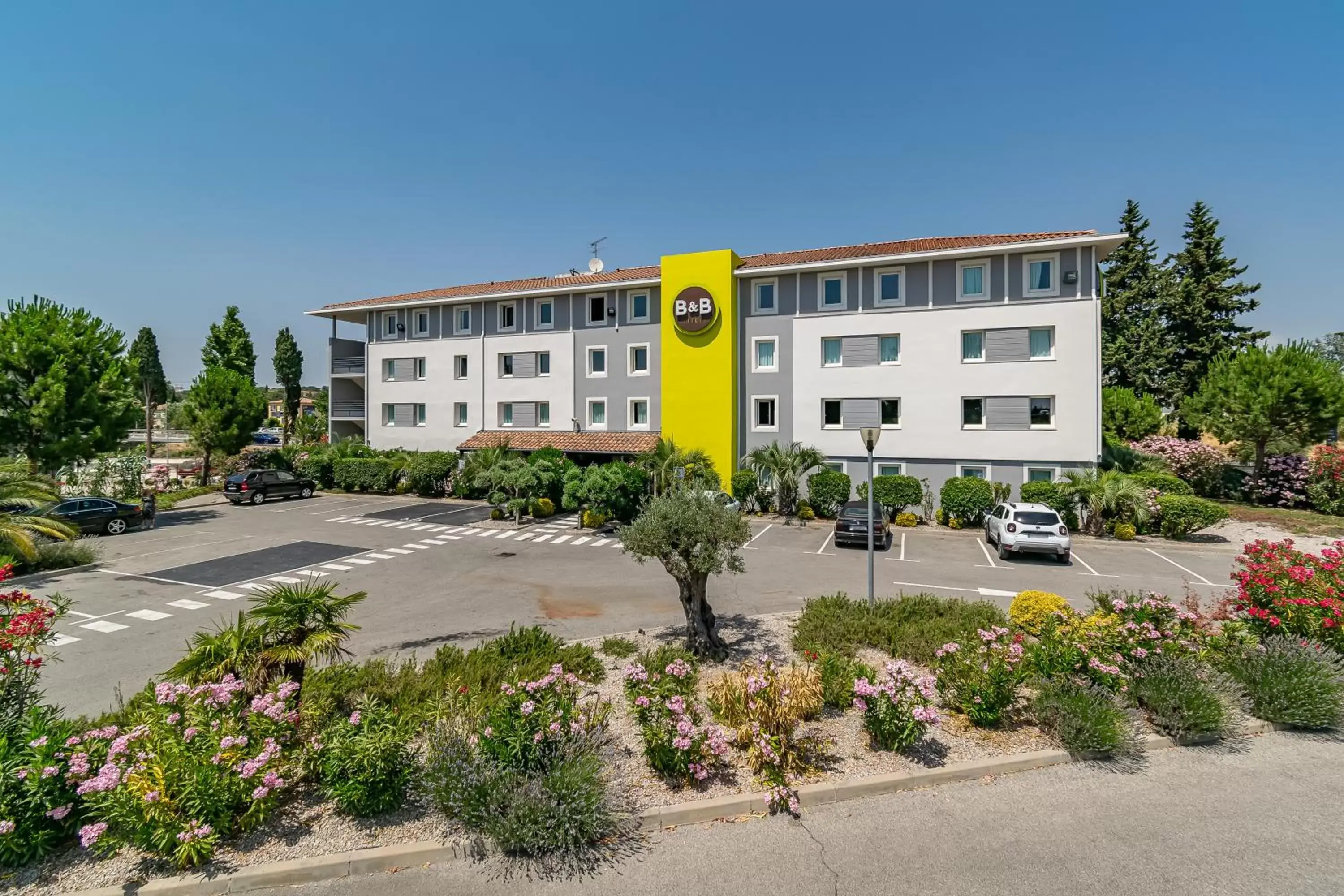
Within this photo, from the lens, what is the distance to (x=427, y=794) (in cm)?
598

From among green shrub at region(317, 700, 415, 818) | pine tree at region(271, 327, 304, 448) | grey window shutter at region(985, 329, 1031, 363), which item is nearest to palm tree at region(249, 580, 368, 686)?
green shrub at region(317, 700, 415, 818)

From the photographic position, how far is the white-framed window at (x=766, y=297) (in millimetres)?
30609

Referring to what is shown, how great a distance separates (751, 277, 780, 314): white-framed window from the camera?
30.6m

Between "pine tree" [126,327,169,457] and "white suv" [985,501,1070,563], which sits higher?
"pine tree" [126,327,169,457]

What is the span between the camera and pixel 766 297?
30.9 metres

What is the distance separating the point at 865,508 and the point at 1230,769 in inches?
619

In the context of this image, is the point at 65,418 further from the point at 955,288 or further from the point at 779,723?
the point at 955,288

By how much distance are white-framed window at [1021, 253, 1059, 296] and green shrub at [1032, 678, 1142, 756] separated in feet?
77.7

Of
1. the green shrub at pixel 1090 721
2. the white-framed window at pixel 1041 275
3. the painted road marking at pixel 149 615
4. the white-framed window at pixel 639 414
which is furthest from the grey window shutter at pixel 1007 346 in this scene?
the painted road marking at pixel 149 615

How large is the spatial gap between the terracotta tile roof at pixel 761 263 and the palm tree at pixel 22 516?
22.8m

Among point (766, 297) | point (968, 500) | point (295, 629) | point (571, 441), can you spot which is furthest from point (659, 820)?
point (766, 297)

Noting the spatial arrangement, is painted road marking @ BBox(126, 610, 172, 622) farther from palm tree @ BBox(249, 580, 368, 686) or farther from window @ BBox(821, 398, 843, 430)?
window @ BBox(821, 398, 843, 430)

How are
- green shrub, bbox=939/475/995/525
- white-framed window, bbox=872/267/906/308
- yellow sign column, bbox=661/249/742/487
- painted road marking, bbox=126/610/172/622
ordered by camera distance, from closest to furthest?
painted road marking, bbox=126/610/172/622
green shrub, bbox=939/475/995/525
white-framed window, bbox=872/267/906/308
yellow sign column, bbox=661/249/742/487

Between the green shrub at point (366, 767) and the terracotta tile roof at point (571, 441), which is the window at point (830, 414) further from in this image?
the green shrub at point (366, 767)
